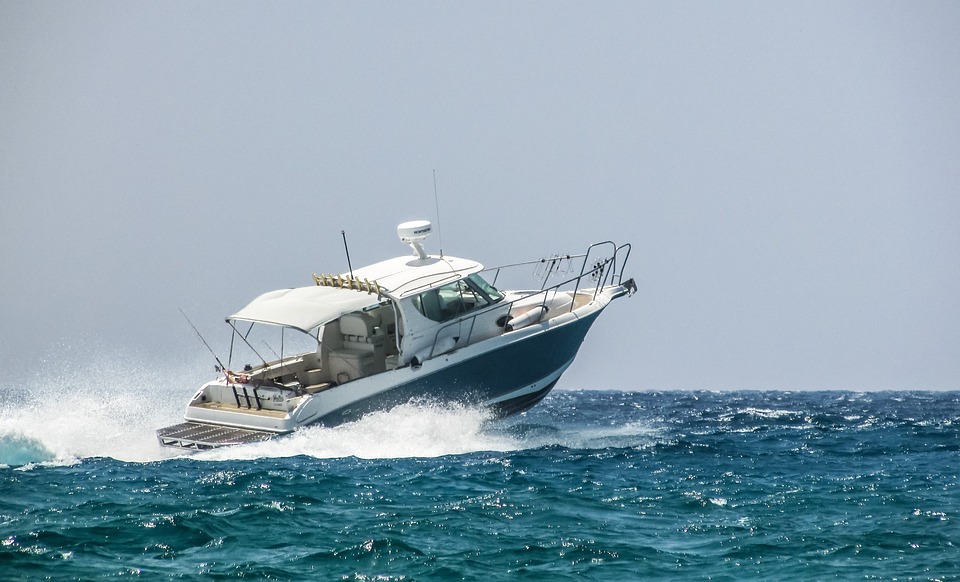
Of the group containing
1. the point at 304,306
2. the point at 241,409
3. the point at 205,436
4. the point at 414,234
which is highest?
the point at 414,234

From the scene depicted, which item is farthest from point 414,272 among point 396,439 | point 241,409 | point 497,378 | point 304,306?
point 241,409

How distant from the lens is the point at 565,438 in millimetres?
17469

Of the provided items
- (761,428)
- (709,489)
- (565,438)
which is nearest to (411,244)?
(565,438)

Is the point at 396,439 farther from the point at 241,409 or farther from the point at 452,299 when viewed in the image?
the point at 452,299

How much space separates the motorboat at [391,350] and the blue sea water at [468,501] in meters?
0.47

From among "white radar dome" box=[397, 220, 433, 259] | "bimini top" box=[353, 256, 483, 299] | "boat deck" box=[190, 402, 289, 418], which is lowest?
"boat deck" box=[190, 402, 289, 418]

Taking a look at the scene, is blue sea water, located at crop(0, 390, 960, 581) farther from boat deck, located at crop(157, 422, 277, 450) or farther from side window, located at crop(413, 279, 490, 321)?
side window, located at crop(413, 279, 490, 321)

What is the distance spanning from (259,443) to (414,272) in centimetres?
420

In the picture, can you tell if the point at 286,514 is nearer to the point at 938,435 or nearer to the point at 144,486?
the point at 144,486

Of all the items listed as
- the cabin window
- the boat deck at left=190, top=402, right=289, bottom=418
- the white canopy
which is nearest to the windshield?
the cabin window

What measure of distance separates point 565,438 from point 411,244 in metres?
4.54

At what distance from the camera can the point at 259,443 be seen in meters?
15.7

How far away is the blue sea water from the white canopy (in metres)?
1.72

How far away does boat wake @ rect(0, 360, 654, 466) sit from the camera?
1527cm
